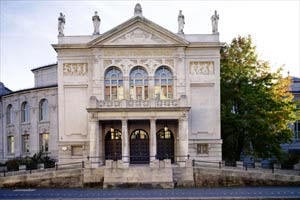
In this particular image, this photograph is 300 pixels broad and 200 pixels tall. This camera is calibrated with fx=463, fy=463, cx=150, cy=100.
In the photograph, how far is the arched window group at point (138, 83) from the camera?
41812 mm

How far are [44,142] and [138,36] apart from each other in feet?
52.0

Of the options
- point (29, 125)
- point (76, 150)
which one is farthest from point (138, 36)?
point (29, 125)

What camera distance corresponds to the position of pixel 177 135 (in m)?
41.9

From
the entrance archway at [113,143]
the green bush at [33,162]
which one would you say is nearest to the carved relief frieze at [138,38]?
the entrance archway at [113,143]

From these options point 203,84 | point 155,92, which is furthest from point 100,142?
point 203,84

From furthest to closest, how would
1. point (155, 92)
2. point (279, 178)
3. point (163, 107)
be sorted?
point (155, 92)
point (163, 107)
point (279, 178)

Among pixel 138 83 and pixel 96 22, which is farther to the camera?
pixel 96 22

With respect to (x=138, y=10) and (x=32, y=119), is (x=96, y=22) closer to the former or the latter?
(x=138, y=10)

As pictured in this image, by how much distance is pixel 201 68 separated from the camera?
42250 millimetres

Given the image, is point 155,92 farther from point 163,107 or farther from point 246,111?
point 246,111

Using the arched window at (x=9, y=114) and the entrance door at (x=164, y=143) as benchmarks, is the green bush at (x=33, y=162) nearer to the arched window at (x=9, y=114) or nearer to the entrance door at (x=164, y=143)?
the arched window at (x=9, y=114)

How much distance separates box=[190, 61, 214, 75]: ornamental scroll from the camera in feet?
139

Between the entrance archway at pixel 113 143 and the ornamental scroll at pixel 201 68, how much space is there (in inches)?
348

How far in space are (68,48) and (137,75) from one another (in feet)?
22.2
